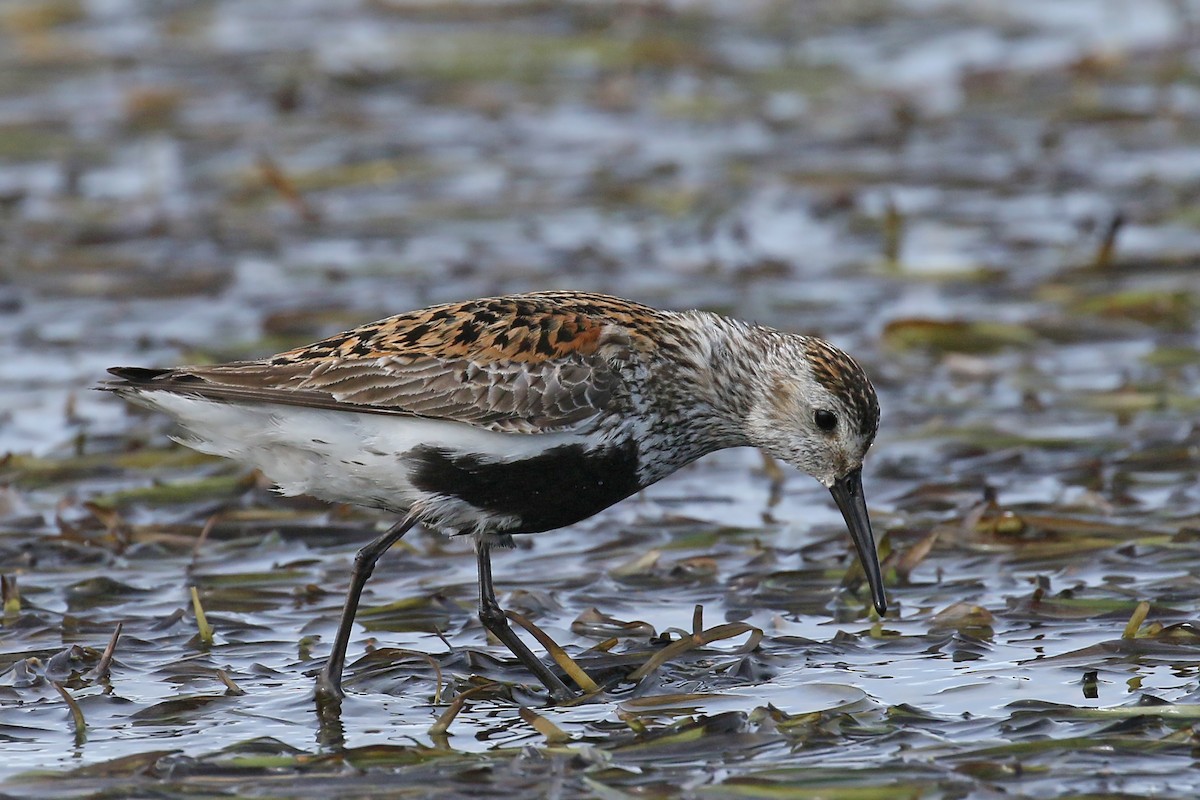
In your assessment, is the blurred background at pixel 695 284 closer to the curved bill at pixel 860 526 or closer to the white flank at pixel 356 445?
the curved bill at pixel 860 526

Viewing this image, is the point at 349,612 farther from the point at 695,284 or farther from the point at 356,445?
the point at 695,284

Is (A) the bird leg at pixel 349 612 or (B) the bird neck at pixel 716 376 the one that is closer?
(A) the bird leg at pixel 349 612

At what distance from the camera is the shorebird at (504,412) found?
245 inches

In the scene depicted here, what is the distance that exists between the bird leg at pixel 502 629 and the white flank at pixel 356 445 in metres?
0.22

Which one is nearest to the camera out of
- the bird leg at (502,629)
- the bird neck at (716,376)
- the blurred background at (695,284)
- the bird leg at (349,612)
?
the bird leg at (349,612)

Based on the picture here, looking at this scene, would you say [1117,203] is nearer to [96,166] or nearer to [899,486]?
[899,486]

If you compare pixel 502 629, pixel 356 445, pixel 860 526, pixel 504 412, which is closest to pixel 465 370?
pixel 504 412

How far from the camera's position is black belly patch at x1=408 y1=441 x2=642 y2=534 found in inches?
244

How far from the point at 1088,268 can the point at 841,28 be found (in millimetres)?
6453

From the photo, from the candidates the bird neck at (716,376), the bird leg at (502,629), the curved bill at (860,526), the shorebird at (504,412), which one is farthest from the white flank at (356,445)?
the curved bill at (860,526)

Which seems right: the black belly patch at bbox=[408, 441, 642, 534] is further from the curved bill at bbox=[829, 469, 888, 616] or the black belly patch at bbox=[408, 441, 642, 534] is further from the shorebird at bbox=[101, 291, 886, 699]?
the curved bill at bbox=[829, 469, 888, 616]

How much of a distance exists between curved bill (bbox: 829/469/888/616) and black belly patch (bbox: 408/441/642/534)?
98cm

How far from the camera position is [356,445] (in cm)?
628

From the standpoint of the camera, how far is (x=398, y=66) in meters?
16.2
